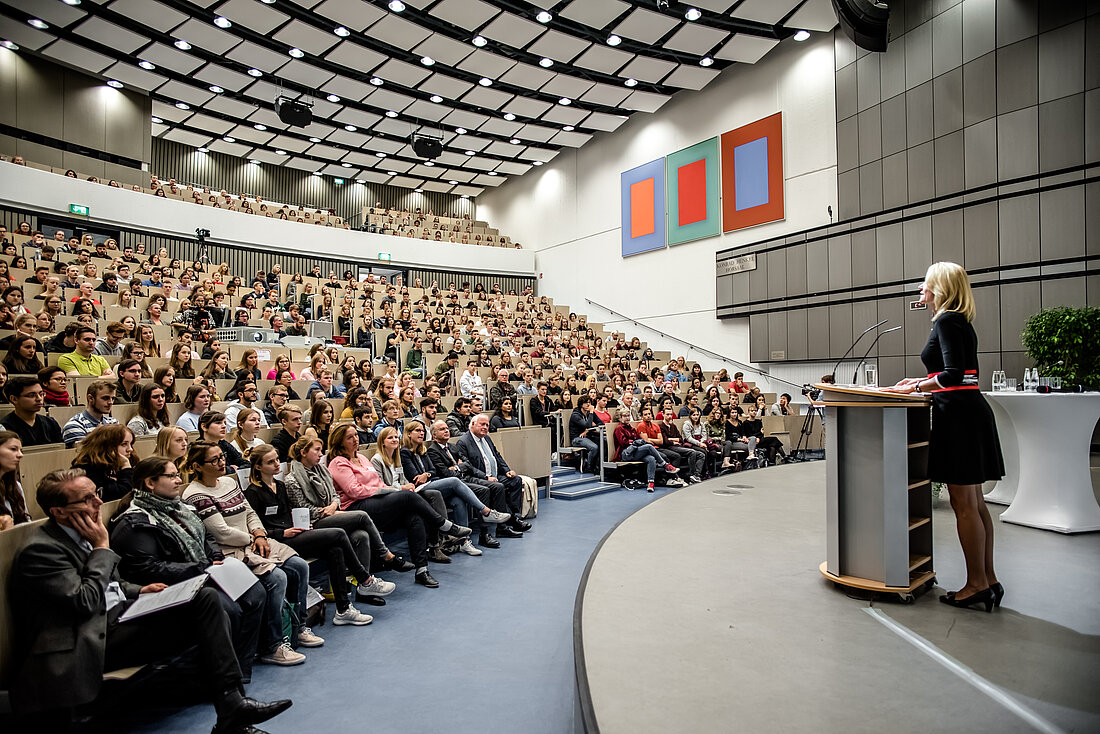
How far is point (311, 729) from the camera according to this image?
6.48ft

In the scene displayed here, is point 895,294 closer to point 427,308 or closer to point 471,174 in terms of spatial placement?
point 427,308

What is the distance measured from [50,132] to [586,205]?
10.7 meters

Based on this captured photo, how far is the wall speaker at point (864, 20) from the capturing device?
721 centimetres

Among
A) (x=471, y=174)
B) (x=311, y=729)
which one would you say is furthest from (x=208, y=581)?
(x=471, y=174)

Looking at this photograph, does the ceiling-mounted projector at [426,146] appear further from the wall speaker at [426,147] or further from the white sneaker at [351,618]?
the white sneaker at [351,618]

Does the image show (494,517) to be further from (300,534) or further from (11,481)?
(11,481)

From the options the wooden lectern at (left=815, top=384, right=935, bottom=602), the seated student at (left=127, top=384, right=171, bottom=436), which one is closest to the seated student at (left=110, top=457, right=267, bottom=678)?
the seated student at (left=127, top=384, right=171, bottom=436)

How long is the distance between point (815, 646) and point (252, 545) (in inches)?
87.8

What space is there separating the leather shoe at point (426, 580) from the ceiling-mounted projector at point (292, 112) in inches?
401

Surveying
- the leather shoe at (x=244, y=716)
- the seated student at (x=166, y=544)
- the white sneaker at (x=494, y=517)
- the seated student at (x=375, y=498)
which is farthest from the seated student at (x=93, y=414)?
the white sneaker at (x=494, y=517)

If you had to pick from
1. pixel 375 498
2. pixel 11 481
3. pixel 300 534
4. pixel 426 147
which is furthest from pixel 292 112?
pixel 11 481

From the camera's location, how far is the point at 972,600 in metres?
2.30

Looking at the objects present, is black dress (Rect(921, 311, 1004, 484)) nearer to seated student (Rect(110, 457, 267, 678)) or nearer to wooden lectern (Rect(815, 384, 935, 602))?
wooden lectern (Rect(815, 384, 935, 602))

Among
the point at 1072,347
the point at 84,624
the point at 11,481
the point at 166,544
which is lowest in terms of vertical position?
the point at 84,624
